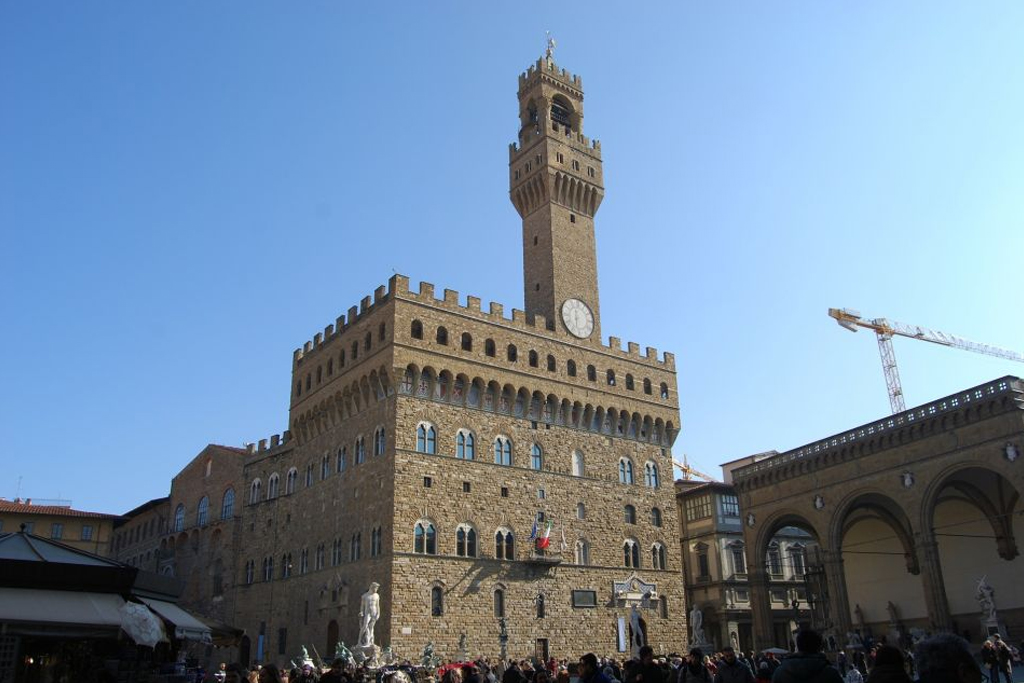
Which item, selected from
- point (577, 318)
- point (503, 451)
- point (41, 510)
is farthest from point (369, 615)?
point (41, 510)

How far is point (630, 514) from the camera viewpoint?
136 feet

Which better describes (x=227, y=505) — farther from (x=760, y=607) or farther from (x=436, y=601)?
(x=760, y=607)

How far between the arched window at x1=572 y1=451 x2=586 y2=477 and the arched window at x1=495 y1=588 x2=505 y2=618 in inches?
284

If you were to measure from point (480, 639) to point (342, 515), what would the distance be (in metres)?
8.40

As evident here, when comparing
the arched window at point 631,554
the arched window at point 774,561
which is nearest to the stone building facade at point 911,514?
the arched window at point 631,554

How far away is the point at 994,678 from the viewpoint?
19453 mm

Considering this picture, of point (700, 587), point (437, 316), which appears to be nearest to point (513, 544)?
point (437, 316)

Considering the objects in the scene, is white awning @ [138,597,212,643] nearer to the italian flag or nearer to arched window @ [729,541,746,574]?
the italian flag

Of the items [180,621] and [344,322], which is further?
[344,322]

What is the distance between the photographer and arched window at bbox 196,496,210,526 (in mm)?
48969

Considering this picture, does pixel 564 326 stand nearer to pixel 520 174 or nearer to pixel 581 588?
pixel 520 174

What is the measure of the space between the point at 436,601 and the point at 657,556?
44.0 feet

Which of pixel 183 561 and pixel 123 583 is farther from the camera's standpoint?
pixel 183 561

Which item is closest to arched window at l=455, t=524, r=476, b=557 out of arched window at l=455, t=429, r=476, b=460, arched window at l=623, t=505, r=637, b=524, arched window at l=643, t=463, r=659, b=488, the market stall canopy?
arched window at l=455, t=429, r=476, b=460
